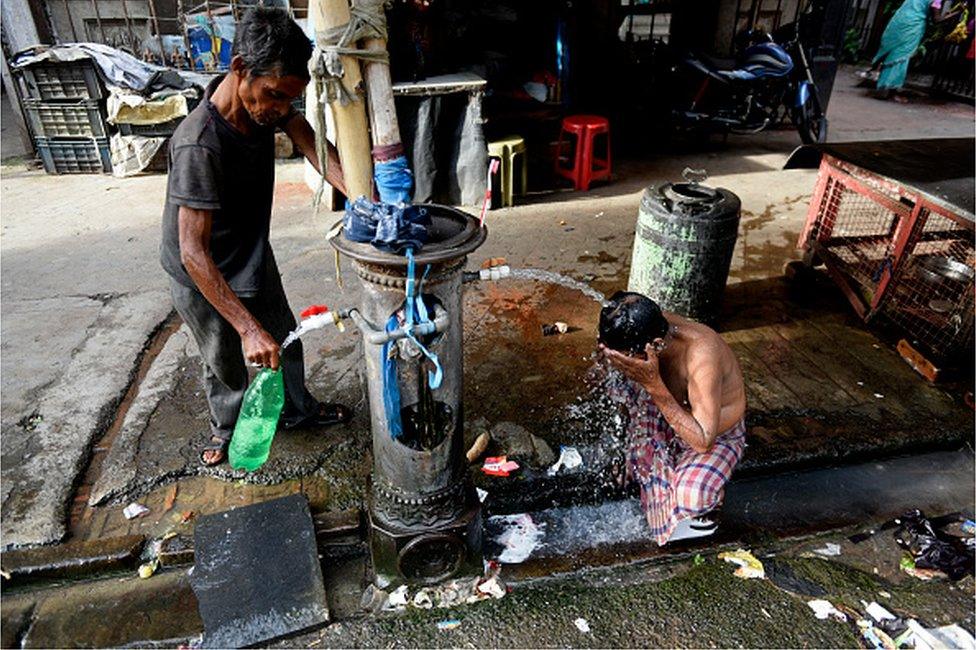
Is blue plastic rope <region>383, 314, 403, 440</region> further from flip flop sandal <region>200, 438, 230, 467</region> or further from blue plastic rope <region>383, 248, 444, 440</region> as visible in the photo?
flip flop sandal <region>200, 438, 230, 467</region>

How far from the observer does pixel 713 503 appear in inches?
104

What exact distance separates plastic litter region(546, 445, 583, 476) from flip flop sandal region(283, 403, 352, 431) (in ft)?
3.98

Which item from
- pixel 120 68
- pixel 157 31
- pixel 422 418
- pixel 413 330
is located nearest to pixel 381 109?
pixel 413 330

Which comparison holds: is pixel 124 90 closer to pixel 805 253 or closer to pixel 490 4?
pixel 490 4

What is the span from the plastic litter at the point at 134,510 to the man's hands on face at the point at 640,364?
2.33 meters

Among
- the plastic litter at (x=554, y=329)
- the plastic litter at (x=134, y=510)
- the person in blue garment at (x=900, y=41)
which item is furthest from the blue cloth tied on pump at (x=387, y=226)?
the person in blue garment at (x=900, y=41)

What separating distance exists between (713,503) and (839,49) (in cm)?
870

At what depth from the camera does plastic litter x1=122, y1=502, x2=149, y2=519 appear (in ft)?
9.58

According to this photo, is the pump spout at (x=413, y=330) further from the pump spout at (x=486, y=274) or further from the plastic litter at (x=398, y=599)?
the plastic litter at (x=398, y=599)

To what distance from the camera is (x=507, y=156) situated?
6469 millimetres

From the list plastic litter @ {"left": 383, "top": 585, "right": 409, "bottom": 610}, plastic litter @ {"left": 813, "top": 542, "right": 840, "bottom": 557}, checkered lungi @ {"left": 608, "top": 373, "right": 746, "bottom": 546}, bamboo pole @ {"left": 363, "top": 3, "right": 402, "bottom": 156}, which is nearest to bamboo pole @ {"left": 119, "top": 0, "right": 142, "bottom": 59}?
bamboo pole @ {"left": 363, "top": 3, "right": 402, "bottom": 156}

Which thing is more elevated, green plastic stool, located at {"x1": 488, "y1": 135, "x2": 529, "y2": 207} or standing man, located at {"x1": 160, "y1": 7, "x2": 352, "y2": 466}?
standing man, located at {"x1": 160, "y1": 7, "x2": 352, "y2": 466}

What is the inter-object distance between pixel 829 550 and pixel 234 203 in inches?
123

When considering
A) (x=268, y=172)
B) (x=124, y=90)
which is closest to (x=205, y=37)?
(x=124, y=90)
